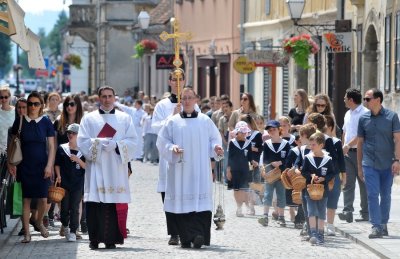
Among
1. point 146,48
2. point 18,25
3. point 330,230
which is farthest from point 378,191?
point 146,48

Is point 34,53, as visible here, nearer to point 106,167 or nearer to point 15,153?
point 15,153

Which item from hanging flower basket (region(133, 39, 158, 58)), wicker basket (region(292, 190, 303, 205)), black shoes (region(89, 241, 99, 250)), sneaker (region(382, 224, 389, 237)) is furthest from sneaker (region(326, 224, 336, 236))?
hanging flower basket (region(133, 39, 158, 58))

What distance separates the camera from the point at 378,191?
17.2 meters

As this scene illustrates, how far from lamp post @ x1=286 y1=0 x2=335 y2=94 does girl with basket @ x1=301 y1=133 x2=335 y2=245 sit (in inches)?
530

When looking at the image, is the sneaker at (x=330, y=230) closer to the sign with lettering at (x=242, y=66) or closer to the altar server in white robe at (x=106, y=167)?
the altar server in white robe at (x=106, y=167)

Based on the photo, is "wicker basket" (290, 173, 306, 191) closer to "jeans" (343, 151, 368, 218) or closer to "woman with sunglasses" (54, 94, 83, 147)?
"jeans" (343, 151, 368, 218)

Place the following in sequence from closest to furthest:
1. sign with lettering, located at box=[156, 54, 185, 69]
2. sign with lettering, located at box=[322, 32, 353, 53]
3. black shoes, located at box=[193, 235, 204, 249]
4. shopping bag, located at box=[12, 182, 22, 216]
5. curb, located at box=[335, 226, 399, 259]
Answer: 1. curb, located at box=[335, 226, 399, 259]
2. black shoes, located at box=[193, 235, 204, 249]
3. shopping bag, located at box=[12, 182, 22, 216]
4. sign with lettering, located at box=[322, 32, 353, 53]
5. sign with lettering, located at box=[156, 54, 185, 69]

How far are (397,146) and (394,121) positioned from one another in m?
0.31

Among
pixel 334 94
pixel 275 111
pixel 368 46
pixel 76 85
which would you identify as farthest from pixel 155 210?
pixel 76 85

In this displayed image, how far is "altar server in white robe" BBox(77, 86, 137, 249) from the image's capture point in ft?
52.1

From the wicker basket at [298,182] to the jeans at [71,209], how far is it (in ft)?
8.19

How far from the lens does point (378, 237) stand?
55.3 feet

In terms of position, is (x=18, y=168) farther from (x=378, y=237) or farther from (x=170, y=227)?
(x=378, y=237)

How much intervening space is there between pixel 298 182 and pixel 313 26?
1517 cm
